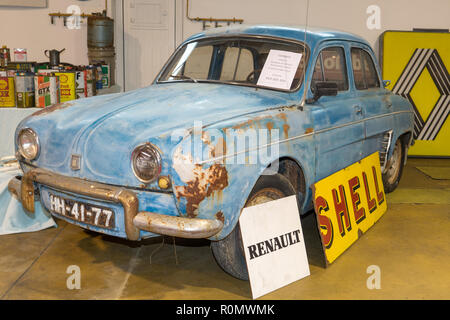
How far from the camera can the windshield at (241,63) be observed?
3615 mm

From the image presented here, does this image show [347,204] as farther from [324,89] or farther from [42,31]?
[42,31]

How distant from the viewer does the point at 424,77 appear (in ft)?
24.8

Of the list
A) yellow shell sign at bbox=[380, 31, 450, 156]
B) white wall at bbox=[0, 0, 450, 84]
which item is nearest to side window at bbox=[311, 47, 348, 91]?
yellow shell sign at bbox=[380, 31, 450, 156]

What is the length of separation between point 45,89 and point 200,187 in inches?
110

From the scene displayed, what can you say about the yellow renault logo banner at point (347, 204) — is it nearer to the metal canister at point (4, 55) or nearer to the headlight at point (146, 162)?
the headlight at point (146, 162)

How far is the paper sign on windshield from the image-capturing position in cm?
358

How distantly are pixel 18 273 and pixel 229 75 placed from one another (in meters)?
2.04

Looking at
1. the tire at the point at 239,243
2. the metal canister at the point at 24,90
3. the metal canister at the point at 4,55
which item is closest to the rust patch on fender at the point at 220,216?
the tire at the point at 239,243

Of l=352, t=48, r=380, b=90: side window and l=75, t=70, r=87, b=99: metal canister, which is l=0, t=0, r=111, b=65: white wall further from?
l=352, t=48, r=380, b=90: side window

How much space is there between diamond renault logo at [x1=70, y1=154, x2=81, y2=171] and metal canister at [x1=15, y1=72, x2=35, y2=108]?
2.08 m

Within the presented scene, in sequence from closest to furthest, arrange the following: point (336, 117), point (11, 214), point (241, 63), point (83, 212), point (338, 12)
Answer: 1. point (83, 212)
2. point (336, 117)
3. point (241, 63)
4. point (11, 214)
5. point (338, 12)

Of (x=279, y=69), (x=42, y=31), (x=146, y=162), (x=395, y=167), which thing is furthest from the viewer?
(x=42, y=31)

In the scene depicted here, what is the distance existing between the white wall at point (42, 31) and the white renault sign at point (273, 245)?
19.6 feet

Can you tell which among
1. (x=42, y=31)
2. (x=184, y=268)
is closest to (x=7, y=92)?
(x=184, y=268)
